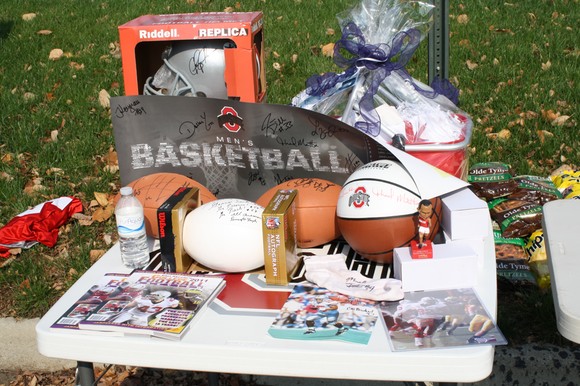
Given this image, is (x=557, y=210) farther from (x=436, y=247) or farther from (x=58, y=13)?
(x=58, y=13)

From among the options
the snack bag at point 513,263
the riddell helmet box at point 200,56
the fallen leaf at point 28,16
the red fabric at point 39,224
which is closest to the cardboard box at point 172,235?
the riddell helmet box at point 200,56

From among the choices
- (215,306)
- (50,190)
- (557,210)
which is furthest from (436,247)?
(50,190)

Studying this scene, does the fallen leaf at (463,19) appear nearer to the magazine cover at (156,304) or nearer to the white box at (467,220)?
the white box at (467,220)

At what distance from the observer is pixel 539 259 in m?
3.03

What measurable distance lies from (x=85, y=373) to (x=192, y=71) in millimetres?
1190

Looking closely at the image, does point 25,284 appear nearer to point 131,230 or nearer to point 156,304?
point 131,230

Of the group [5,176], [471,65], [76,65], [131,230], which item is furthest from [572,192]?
[76,65]

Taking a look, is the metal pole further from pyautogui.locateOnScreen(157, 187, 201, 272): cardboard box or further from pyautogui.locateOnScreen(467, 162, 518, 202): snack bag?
pyautogui.locateOnScreen(157, 187, 201, 272): cardboard box

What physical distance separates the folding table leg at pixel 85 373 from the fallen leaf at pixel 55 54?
14.6 feet

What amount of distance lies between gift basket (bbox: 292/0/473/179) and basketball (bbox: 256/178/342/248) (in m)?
0.27

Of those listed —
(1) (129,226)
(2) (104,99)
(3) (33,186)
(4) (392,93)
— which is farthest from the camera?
(2) (104,99)

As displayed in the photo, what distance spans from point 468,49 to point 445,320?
4.12 m

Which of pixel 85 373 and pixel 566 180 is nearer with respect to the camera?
pixel 85 373

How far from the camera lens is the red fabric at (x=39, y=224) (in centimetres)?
365
